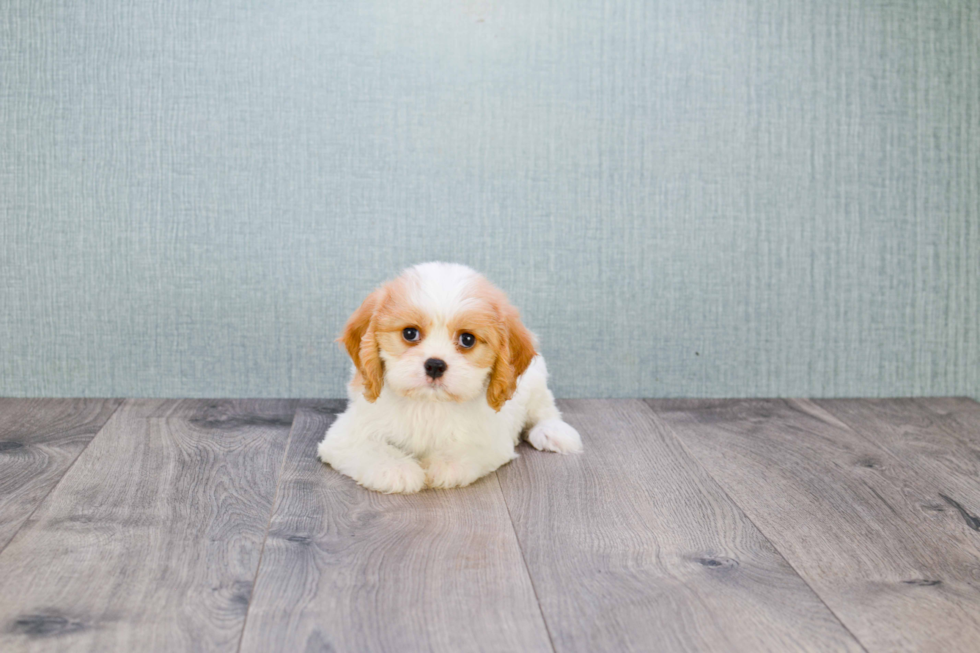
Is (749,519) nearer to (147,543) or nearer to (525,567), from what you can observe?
(525,567)

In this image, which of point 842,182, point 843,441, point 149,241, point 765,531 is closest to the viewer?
point 765,531

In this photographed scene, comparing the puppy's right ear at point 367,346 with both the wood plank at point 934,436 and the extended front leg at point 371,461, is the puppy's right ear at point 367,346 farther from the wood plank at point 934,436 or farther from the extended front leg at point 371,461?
the wood plank at point 934,436

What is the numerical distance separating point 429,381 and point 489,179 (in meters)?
0.90

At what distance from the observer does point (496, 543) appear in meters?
1.48

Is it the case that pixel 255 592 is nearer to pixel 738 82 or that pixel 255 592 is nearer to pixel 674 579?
pixel 674 579

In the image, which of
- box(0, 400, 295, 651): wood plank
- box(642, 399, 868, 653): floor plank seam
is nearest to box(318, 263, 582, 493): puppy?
box(0, 400, 295, 651): wood plank

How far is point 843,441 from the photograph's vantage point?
7.06 ft

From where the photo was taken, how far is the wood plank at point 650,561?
120cm

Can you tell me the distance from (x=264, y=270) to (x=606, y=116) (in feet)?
3.48

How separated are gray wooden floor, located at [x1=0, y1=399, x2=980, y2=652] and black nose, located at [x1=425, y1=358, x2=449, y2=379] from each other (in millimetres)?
258

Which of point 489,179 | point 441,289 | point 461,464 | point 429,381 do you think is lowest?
point 461,464

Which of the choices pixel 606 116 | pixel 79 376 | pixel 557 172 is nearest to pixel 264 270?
pixel 79 376

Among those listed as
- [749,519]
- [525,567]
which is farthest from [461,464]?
[749,519]

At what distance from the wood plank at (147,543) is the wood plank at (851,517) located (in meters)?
0.95
